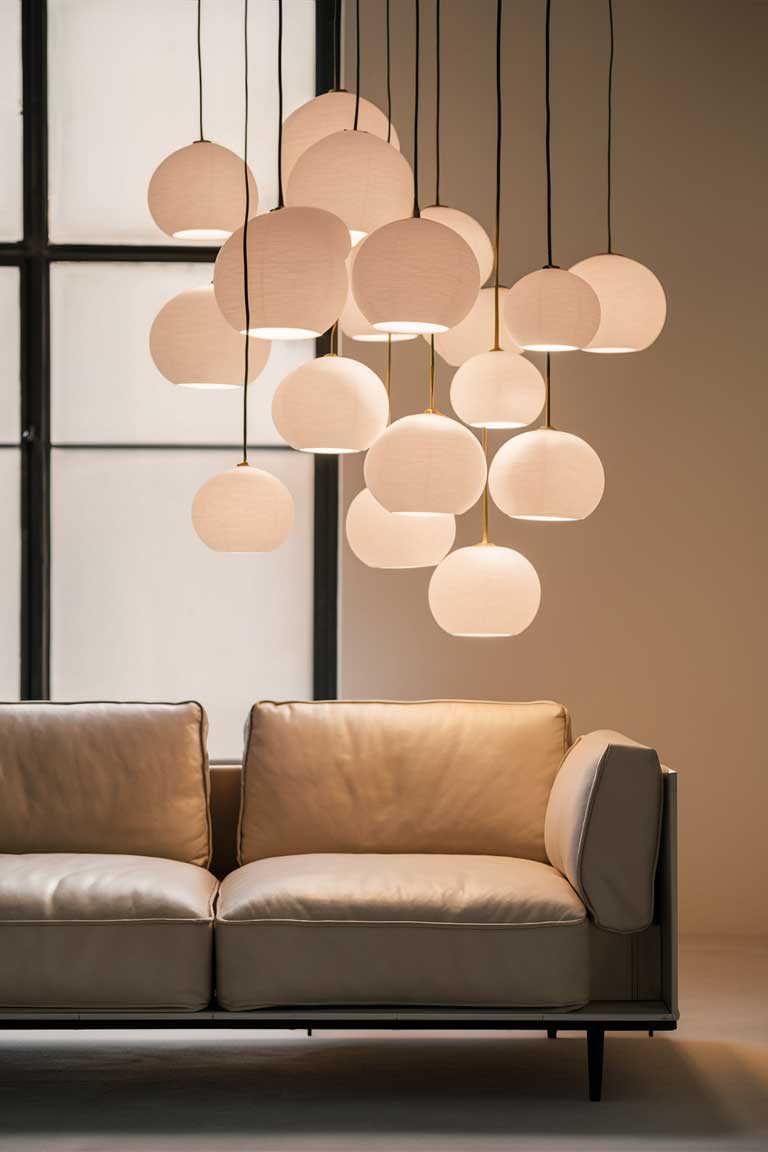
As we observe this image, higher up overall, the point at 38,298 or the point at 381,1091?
the point at 38,298

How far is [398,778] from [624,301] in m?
1.39

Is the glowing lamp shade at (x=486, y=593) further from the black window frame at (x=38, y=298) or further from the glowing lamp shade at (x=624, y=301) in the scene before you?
the black window frame at (x=38, y=298)

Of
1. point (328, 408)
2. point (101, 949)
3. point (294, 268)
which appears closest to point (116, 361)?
point (101, 949)

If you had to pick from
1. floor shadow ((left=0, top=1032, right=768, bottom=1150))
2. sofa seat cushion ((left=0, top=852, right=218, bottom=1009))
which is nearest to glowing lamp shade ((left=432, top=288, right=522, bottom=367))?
sofa seat cushion ((left=0, top=852, right=218, bottom=1009))

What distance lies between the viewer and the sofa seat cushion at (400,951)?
9.25 ft

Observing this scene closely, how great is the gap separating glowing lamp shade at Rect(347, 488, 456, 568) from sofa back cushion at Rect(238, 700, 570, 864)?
0.78 meters

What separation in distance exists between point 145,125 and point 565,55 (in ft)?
4.89

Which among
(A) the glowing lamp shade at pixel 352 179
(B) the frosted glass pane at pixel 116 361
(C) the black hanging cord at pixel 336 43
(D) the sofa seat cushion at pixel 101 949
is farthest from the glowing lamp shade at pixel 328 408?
(C) the black hanging cord at pixel 336 43

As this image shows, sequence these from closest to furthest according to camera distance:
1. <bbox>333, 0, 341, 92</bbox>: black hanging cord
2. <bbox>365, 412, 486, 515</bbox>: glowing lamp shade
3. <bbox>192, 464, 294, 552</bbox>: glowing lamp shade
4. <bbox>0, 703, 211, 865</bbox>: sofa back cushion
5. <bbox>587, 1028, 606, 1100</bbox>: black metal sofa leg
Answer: <bbox>365, 412, 486, 515</bbox>: glowing lamp shade < <bbox>192, 464, 294, 552</bbox>: glowing lamp shade < <bbox>587, 1028, 606, 1100</bbox>: black metal sofa leg < <bbox>0, 703, 211, 865</bbox>: sofa back cushion < <bbox>333, 0, 341, 92</bbox>: black hanging cord

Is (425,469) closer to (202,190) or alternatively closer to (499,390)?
(499,390)

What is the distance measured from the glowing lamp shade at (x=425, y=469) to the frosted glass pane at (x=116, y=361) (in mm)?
2453

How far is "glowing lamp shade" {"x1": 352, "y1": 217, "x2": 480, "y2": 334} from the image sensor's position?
6.75 ft

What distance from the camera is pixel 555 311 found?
2.34m

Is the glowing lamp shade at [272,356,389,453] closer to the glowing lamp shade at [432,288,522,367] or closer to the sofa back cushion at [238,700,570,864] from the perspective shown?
the glowing lamp shade at [432,288,522,367]
